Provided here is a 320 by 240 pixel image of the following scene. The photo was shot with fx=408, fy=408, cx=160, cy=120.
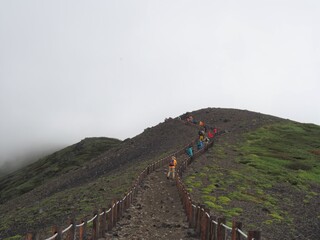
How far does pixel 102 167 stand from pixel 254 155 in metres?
28.0

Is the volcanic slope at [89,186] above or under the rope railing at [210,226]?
above

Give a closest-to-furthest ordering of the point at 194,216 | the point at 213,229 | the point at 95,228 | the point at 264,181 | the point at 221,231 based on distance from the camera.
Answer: the point at 221,231
the point at 213,229
the point at 95,228
the point at 194,216
the point at 264,181

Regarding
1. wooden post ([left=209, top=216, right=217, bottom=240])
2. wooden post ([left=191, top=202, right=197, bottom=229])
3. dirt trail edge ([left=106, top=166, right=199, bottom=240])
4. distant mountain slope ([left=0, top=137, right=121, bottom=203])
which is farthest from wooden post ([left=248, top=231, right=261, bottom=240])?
distant mountain slope ([left=0, top=137, right=121, bottom=203])

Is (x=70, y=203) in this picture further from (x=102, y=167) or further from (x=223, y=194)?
(x=102, y=167)

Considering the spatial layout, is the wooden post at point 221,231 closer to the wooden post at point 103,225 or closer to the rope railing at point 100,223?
the rope railing at point 100,223

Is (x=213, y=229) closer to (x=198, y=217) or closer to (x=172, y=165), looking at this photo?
(x=198, y=217)

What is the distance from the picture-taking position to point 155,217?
2769 centimetres

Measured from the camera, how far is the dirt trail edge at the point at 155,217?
23.0 metres

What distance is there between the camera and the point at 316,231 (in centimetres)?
3105

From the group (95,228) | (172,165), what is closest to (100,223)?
(95,228)

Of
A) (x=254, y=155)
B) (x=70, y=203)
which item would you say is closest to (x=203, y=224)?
(x=70, y=203)

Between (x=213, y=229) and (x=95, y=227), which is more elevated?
(x=95, y=227)

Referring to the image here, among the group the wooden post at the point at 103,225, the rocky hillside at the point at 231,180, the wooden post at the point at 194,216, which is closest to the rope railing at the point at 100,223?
the wooden post at the point at 103,225

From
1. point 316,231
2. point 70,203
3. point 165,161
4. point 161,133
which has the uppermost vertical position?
point 161,133
